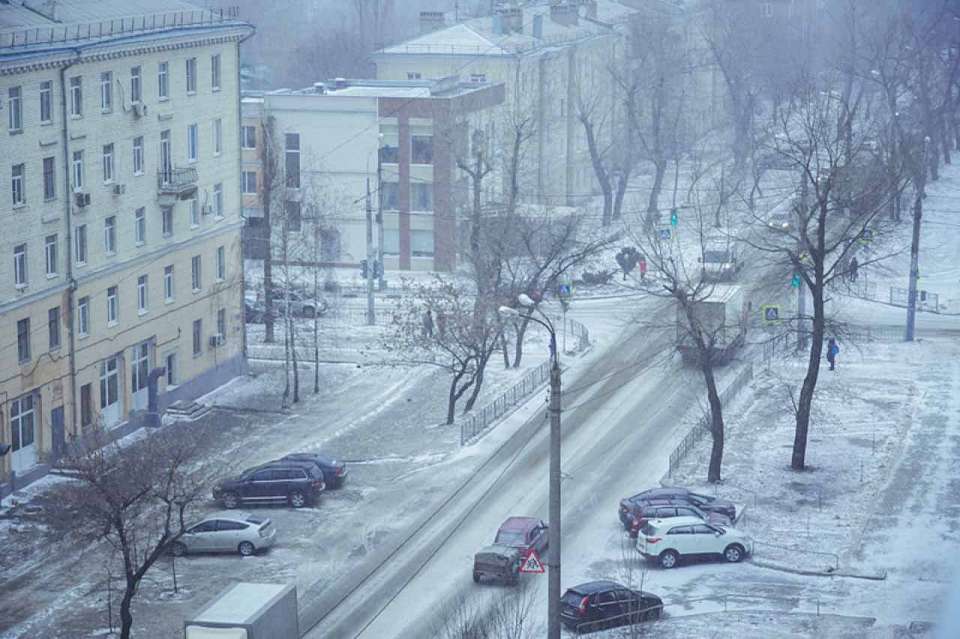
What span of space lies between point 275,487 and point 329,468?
4.03ft

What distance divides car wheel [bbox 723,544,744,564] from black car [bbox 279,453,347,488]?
23.8 ft

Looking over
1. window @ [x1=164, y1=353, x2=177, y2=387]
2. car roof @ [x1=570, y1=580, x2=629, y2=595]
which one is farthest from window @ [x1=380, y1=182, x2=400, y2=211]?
car roof @ [x1=570, y1=580, x2=629, y2=595]

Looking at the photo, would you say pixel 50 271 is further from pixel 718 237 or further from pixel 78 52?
pixel 718 237

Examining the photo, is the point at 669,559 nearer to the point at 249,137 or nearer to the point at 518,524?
the point at 518,524

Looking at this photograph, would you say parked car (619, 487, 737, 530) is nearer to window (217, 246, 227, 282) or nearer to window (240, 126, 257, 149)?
window (217, 246, 227, 282)

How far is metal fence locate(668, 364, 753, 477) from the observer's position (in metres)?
28.6

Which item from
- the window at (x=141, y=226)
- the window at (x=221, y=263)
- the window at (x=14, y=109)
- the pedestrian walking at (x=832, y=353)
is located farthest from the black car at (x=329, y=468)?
the pedestrian walking at (x=832, y=353)

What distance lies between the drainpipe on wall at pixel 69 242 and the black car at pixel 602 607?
1186 cm

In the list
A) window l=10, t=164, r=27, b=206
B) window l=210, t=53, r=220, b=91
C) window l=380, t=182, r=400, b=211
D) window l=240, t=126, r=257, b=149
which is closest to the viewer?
window l=10, t=164, r=27, b=206

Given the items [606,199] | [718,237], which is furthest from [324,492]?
[606,199]

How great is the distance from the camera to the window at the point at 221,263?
3572 cm

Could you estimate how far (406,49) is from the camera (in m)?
56.0

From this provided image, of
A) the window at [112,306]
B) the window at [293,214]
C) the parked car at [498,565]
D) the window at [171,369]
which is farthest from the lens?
the window at [293,214]

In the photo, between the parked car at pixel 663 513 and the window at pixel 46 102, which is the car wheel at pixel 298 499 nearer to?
the parked car at pixel 663 513
